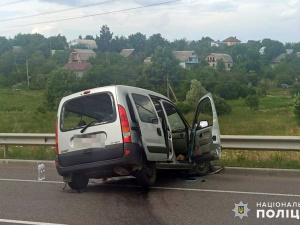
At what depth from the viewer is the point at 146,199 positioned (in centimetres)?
703

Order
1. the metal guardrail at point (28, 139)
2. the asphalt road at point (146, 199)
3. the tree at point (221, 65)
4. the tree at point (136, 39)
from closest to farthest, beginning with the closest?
the asphalt road at point (146, 199), the metal guardrail at point (28, 139), the tree at point (221, 65), the tree at point (136, 39)

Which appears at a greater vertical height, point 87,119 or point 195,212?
point 87,119

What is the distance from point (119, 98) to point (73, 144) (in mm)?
1135

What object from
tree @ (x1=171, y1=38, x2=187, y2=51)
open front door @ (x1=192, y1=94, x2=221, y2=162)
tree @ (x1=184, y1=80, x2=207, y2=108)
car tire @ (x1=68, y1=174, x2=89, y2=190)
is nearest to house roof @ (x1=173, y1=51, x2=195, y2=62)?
tree @ (x1=171, y1=38, x2=187, y2=51)

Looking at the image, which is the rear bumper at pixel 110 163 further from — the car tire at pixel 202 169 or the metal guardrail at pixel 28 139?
the metal guardrail at pixel 28 139

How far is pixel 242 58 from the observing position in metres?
46.5

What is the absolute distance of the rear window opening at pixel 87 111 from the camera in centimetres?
733

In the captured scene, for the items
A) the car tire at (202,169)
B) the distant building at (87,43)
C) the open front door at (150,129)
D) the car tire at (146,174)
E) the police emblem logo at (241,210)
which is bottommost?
the car tire at (202,169)

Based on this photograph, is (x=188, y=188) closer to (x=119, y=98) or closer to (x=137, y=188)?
(x=137, y=188)

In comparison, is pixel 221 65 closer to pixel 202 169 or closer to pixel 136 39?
pixel 136 39

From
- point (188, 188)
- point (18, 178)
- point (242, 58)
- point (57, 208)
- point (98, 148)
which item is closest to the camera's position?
point (57, 208)

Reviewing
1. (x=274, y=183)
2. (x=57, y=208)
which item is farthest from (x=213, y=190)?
(x=57, y=208)

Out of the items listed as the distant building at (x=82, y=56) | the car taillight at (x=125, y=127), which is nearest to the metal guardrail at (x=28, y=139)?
the car taillight at (x=125, y=127)

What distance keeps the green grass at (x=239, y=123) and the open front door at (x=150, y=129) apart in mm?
2633
